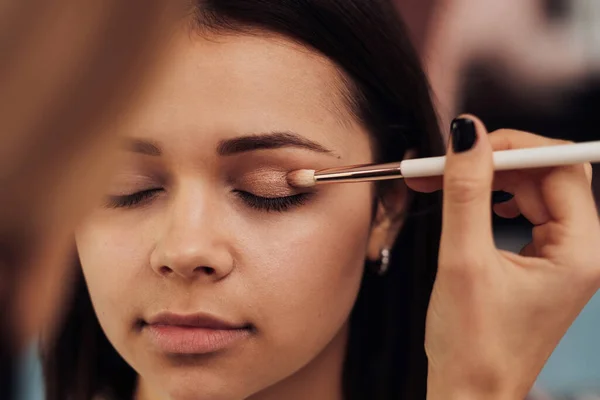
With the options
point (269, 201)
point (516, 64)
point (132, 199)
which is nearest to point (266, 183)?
point (269, 201)

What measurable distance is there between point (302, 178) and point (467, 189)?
0.53ft

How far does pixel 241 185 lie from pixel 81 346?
14.8 inches

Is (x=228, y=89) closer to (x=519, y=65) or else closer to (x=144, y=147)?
(x=144, y=147)

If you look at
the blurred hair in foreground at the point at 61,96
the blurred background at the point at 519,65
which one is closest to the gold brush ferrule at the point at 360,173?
the blurred background at the point at 519,65

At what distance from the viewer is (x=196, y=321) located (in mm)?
558

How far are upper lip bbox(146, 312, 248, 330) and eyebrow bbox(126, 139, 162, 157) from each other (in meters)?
0.14

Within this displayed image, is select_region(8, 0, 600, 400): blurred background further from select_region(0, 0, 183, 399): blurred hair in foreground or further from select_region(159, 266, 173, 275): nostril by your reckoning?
select_region(0, 0, 183, 399): blurred hair in foreground

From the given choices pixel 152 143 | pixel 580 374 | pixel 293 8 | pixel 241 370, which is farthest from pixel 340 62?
pixel 580 374

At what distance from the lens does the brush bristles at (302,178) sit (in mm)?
560

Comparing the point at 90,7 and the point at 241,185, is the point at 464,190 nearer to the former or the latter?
the point at 241,185

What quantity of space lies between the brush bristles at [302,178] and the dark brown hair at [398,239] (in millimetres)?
96

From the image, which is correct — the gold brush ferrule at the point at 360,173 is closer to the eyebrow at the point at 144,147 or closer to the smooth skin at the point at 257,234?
the smooth skin at the point at 257,234

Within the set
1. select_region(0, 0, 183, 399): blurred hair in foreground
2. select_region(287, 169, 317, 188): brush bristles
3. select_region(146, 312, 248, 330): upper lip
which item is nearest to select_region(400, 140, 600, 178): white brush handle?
select_region(287, 169, 317, 188): brush bristles

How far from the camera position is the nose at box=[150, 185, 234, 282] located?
0.54 metres
